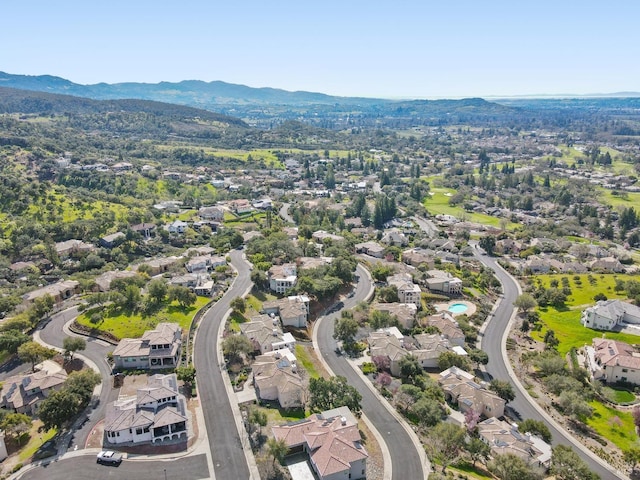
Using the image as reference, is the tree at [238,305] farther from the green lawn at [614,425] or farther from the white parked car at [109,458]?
the green lawn at [614,425]

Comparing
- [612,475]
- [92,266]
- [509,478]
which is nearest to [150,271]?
[92,266]

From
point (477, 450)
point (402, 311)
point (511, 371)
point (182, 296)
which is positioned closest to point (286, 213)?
point (402, 311)

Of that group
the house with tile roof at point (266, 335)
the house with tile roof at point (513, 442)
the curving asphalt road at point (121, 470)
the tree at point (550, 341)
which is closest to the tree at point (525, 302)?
the tree at point (550, 341)

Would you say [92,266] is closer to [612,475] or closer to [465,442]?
[465,442]

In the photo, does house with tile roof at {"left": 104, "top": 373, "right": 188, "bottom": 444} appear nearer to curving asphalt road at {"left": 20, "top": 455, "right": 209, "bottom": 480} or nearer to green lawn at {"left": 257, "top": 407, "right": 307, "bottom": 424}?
curving asphalt road at {"left": 20, "top": 455, "right": 209, "bottom": 480}

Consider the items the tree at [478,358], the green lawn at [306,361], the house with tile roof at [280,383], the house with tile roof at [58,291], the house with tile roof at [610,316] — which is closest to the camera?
the house with tile roof at [280,383]

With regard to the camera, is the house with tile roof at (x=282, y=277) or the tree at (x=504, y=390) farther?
the house with tile roof at (x=282, y=277)

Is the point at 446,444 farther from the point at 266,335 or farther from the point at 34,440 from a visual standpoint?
the point at 34,440
